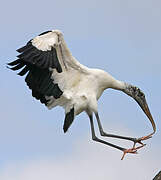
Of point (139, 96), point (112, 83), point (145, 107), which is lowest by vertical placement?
point (145, 107)

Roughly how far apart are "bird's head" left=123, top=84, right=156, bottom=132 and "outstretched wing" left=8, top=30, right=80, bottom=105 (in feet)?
4.94

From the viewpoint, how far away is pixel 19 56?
13969 millimetres

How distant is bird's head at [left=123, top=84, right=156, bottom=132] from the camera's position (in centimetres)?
1527

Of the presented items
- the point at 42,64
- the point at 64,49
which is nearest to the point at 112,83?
the point at 64,49

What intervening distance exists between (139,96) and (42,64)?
253 cm

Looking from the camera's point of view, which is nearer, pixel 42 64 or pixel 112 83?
pixel 42 64

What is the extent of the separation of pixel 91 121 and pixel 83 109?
0.37 metres

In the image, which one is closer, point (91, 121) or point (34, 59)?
point (34, 59)

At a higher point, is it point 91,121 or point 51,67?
point 51,67

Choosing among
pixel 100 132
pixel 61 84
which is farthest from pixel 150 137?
pixel 61 84

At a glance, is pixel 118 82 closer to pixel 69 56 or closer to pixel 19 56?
pixel 69 56

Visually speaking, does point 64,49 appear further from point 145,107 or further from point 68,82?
point 145,107

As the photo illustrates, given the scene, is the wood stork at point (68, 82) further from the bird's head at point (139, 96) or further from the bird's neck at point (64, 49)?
the bird's head at point (139, 96)

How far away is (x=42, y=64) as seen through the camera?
13891 mm
